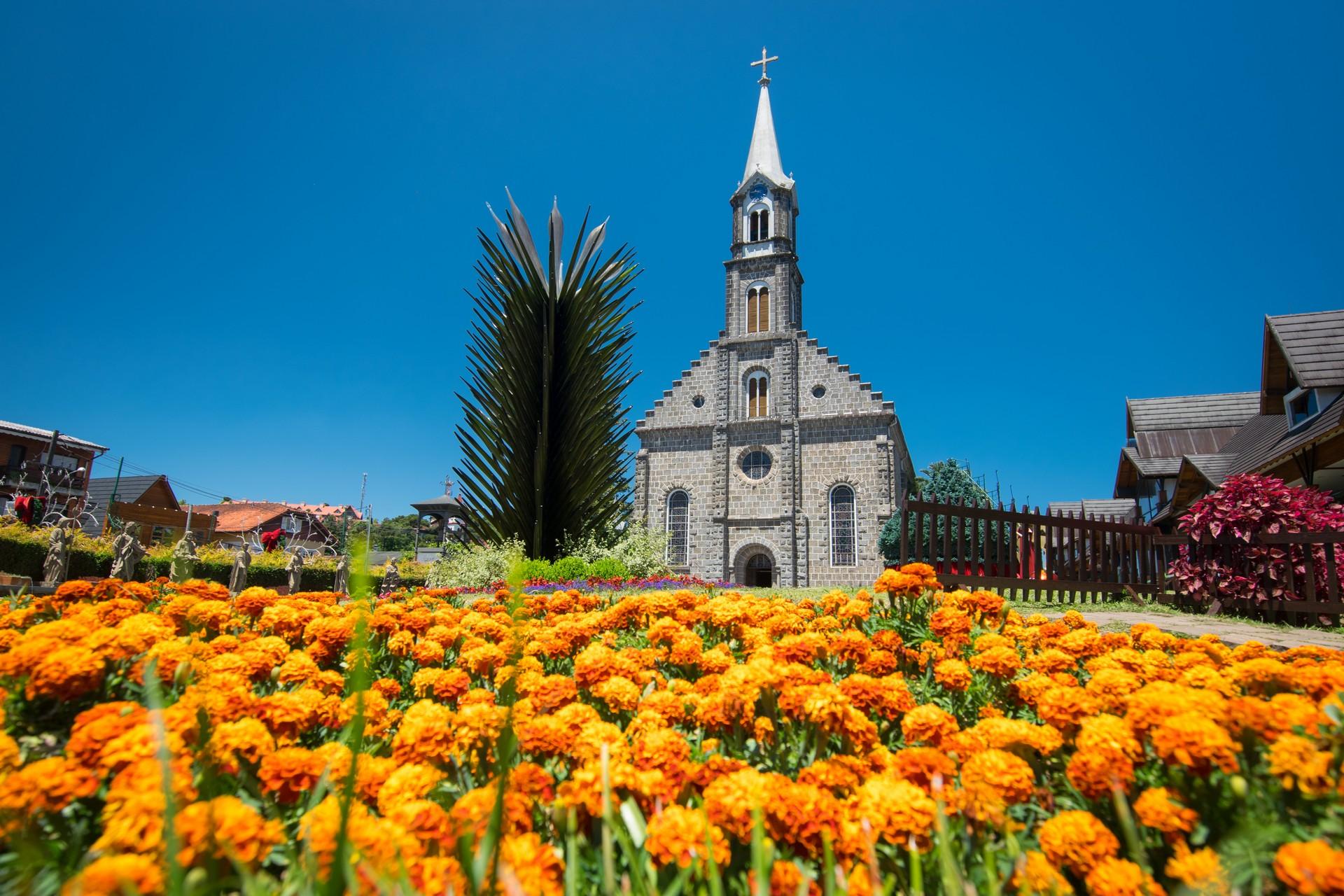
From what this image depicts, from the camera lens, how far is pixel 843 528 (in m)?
24.6

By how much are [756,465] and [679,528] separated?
4.01 m

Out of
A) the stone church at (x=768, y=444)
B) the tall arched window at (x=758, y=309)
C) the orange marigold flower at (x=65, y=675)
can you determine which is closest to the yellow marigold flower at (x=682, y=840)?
the orange marigold flower at (x=65, y=675)

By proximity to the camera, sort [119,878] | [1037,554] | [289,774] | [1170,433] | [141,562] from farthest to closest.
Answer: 1. [1170,433]
2. [141,562]
3. [1037,554]
4. [289,774]
5. [119,878]

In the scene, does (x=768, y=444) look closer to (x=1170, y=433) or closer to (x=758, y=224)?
(x=758, y=224)

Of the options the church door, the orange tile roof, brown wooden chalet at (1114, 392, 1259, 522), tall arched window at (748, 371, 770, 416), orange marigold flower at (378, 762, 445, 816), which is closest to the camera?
orange marigold flower at (378, 762, 445, 816)

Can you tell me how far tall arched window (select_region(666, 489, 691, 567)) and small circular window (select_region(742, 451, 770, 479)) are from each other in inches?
102

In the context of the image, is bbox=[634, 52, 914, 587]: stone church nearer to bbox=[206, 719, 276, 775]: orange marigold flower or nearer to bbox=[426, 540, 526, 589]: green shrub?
bbox=[426, 540, 526, 589]: green shrub

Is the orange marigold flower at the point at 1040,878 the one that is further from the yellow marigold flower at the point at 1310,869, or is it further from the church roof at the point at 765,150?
the church roof at the point at 765,150

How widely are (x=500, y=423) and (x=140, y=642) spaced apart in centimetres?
457

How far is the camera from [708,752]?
1.91 meters

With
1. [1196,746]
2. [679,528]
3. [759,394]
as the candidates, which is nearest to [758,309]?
[759,394]

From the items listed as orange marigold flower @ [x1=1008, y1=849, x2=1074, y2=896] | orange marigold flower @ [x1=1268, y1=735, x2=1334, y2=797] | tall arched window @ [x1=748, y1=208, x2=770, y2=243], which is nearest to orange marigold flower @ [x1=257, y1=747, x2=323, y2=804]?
orange marigold flower @ [x1=1008, y1=849, x2=1074, y2=896]

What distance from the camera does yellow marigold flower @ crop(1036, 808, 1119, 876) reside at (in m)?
1.37

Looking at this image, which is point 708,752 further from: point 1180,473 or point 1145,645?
point 1180,473
